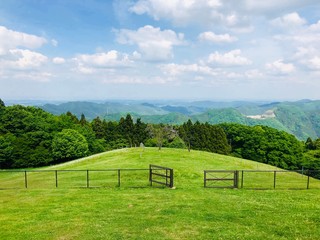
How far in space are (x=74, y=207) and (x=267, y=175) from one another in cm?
2763

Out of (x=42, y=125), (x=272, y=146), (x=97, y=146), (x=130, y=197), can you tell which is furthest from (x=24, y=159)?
(x=272, y=146)

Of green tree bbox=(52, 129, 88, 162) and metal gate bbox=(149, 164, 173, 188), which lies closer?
metal gate bbox=(149, 164, 173, 188)

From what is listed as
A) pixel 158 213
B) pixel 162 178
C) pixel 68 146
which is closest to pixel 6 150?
pixel 68 146

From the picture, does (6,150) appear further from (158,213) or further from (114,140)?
(158,213)

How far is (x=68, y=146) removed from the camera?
6394cm

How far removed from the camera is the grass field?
40.6 feet

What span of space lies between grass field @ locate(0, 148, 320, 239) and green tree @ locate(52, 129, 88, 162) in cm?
4251

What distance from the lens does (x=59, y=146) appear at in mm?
63562

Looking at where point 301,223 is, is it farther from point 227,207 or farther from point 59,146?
point 59,146

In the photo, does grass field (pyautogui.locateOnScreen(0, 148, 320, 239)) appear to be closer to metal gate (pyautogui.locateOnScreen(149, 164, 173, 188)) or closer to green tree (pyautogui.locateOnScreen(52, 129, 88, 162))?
metal gate (pyautogui.locateOnScreen(149, 164, 173, 188))

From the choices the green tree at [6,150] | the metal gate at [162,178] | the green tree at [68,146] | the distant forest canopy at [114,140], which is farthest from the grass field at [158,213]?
the green tree at [68,146]

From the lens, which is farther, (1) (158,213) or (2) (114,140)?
(2) (114,140)

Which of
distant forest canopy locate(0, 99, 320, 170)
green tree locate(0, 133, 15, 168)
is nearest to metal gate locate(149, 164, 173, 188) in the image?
distant forest canopy locate(0, 99, 320, 170)

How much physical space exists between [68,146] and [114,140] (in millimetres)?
25773
